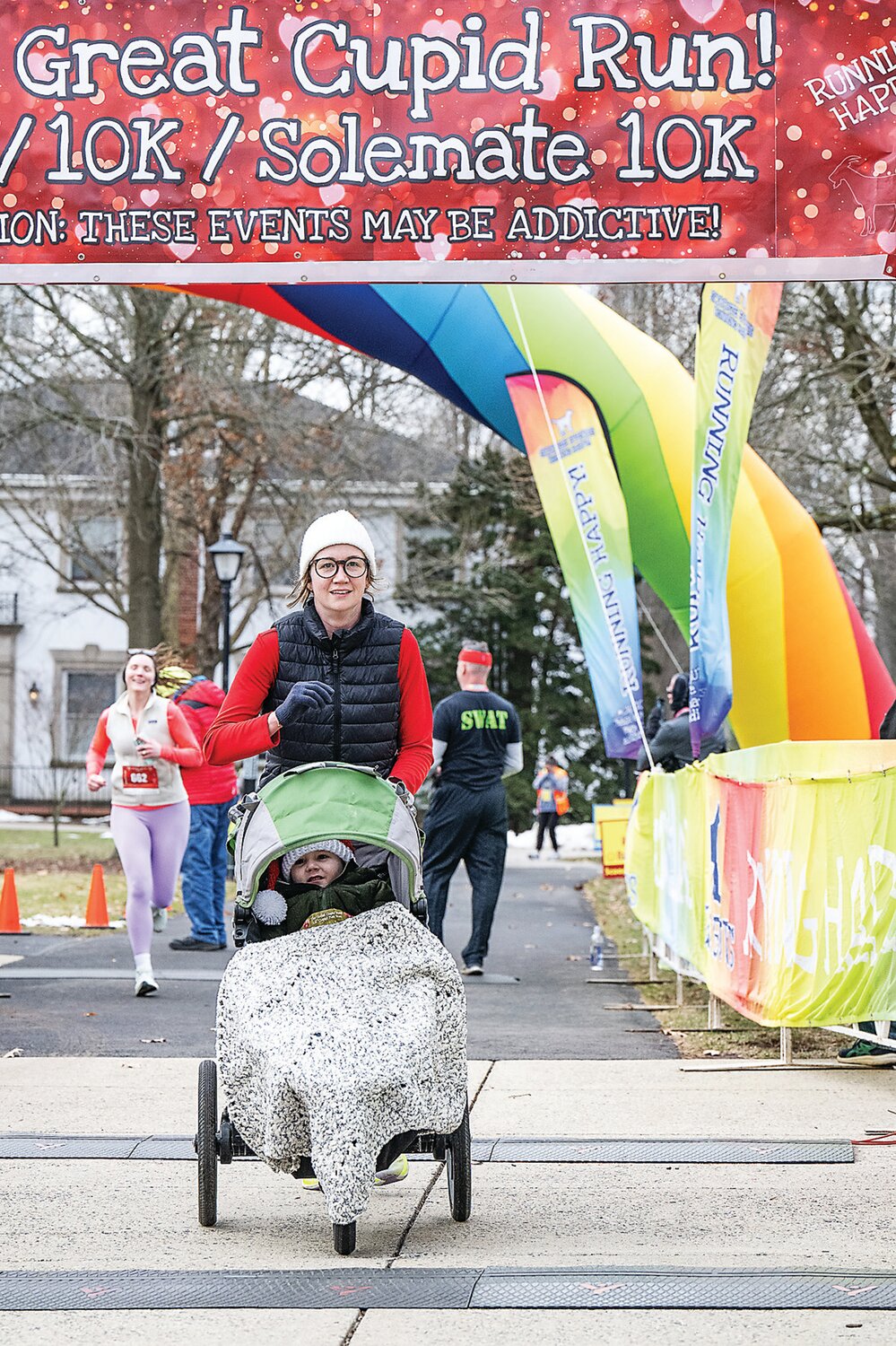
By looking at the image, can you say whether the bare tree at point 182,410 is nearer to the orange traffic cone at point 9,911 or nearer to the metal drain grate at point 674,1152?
the orange traffic cone at point 9,911

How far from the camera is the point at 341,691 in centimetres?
543

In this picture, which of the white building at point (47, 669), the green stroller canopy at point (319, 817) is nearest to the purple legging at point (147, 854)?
the green stroller canopy at point (319, 817)

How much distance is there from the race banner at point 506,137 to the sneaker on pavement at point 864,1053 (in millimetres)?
3609

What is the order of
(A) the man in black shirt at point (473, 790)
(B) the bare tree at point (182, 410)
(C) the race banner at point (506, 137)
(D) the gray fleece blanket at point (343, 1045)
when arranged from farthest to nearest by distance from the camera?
(B) the bare tree at point (182, 410), (A) the man in black shirt at point (473, 790), (C) the race banner at point (506, 137), (D) the gray fleece blanket at point (343, 1045)

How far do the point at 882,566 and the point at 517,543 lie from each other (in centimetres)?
933

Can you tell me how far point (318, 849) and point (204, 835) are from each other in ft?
26.0

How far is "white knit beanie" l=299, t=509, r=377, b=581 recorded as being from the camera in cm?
543

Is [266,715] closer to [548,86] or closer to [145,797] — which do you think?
[548,86]

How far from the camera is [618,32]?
616cm

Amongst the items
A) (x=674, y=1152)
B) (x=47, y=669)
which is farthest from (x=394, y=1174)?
(x=47, y=669)

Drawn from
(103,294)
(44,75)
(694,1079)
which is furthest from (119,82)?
(103,294)

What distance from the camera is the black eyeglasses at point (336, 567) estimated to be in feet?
17.7

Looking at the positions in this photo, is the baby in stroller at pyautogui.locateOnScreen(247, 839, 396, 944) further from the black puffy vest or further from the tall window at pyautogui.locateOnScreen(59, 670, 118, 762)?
the tall window at pyautogui.locateOnScreen(59, 670, 118, 762)

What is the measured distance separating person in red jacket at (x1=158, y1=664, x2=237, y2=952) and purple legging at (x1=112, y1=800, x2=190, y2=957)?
1930 mm
